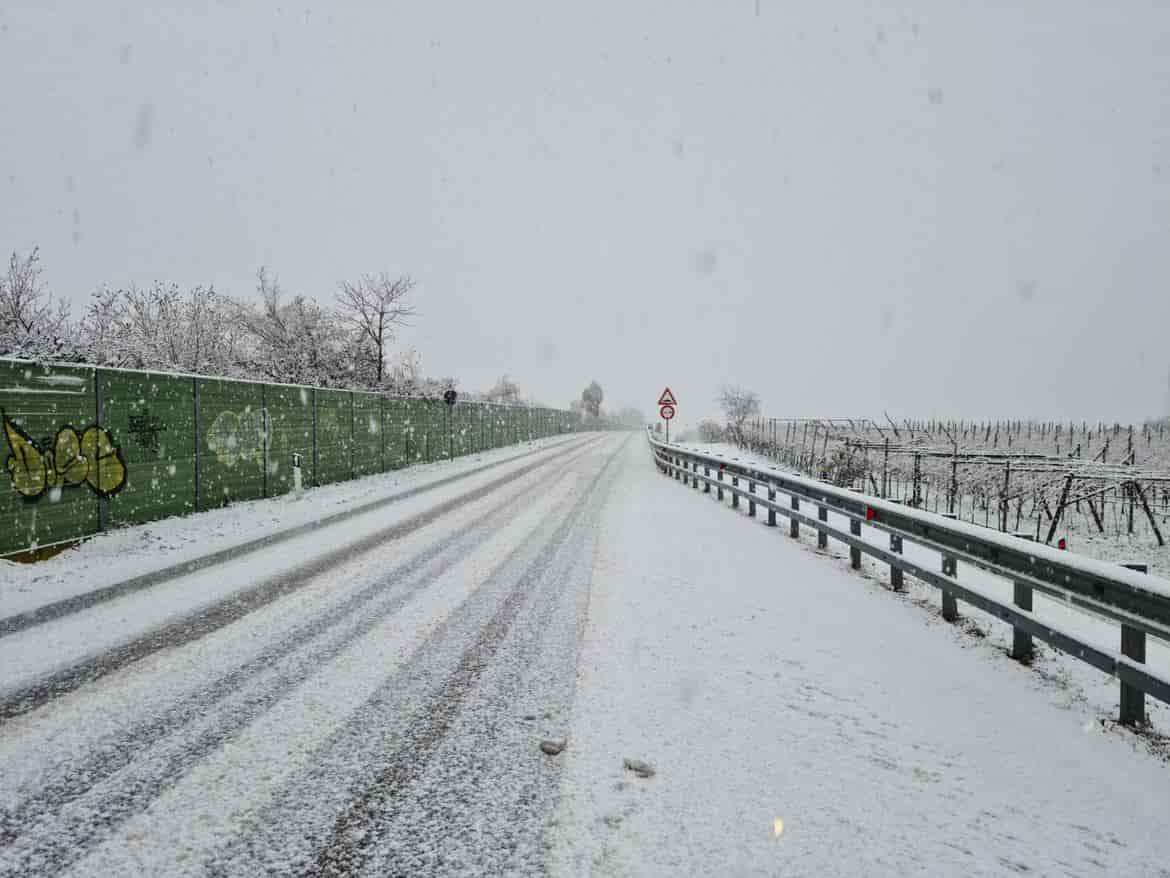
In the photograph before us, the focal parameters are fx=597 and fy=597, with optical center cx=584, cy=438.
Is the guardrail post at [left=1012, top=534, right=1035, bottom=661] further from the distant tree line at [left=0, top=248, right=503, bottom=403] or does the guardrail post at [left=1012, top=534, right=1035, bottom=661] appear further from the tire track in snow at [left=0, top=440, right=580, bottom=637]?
the distant tree line at [left=0, top=248, right=503, bottom=403]

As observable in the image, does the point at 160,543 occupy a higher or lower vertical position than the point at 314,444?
lower

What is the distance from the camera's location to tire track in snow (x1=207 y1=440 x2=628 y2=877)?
239 centimetres

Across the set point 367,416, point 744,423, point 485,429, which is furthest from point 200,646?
point 744,423

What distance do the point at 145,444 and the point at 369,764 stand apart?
9743mm

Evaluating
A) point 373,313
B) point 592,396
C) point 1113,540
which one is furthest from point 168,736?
point 592,396

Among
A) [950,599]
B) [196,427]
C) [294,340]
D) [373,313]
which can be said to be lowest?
[950,599]

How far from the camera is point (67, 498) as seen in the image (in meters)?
8.61

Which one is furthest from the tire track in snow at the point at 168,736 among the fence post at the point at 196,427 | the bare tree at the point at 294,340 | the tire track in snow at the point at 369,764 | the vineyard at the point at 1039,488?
the bare tree at the point at 294,340

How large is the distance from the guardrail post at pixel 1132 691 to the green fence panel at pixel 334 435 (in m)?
16.7

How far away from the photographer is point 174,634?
16.5 feet

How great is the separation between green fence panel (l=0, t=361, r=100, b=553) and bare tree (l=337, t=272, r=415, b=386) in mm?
29587

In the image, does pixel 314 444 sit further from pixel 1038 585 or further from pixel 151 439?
pixel 1038 585

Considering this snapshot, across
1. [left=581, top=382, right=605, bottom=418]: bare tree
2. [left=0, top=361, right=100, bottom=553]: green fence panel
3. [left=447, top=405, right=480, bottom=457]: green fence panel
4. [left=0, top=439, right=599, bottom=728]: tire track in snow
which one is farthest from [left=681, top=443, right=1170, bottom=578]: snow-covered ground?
[left=581, top=382, right=605, bottom=418]: bare tree

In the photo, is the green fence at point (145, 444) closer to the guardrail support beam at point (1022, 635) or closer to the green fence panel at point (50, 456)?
the green fence panel at point (50, 456)
